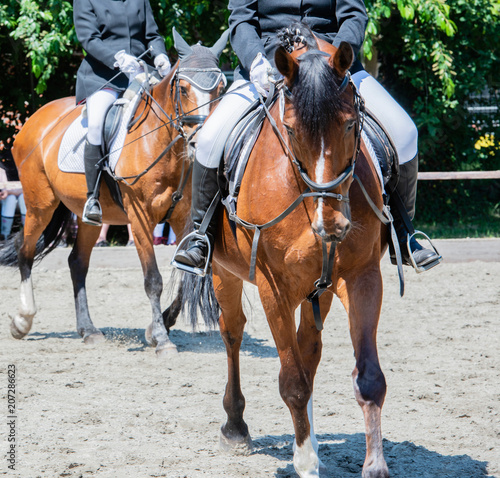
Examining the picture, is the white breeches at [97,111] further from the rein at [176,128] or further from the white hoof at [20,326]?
the white hoof at [20,326]

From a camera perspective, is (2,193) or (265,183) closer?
(265,183)

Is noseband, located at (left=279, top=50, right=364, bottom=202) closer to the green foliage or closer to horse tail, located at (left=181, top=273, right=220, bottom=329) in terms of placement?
horse tail, located at (left=181, top=273, right=220, bottom=329)

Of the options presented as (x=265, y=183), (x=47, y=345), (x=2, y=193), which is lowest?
(x=47, y=345)

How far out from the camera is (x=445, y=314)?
7293mm

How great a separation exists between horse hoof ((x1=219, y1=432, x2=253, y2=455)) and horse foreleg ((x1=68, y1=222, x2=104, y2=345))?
10.6 ft

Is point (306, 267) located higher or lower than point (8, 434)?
higher

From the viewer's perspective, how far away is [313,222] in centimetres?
283

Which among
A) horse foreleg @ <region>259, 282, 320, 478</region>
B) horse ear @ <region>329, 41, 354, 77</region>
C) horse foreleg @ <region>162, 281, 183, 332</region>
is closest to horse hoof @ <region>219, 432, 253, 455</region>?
horse foreleg @ <region>259, 282, 320, 478</region>

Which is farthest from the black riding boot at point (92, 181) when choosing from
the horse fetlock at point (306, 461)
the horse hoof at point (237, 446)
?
the horse fetlock at point (306, 461)

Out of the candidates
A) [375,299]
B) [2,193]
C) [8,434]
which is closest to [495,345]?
[375,299]

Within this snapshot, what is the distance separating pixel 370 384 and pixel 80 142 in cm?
464

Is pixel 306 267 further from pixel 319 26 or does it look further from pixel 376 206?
pixel 319 26

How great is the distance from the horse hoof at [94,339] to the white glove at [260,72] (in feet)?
13.0

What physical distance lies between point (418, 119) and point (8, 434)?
9531 millimetres
